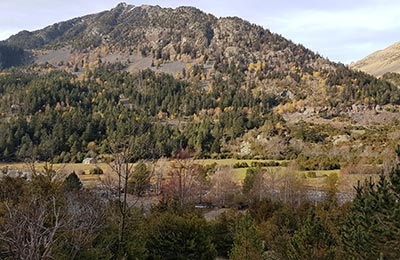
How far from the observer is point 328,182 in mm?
57312

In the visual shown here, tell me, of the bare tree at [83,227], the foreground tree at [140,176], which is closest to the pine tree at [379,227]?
the foreground tree at [140,176]

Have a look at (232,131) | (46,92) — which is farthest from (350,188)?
(46,92)

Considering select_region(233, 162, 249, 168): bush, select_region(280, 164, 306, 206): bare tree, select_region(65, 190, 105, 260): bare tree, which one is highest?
select_region(65, 190, 105, 260): bare tree

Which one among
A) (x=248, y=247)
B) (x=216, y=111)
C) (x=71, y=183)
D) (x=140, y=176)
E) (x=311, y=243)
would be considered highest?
(x=311, y=243)

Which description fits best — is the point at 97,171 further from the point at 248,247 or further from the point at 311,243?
the point at 311,243

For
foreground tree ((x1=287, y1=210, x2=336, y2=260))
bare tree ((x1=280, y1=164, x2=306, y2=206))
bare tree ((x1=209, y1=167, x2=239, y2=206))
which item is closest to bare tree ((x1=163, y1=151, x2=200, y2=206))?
bare tree ((x1=209, y1=167, x2=239, y2=206))

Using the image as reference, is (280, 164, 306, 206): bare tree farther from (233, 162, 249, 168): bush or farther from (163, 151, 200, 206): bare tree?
(233, 162, 249, 168): bush

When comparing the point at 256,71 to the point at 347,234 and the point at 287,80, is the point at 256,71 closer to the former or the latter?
the point at 287,80

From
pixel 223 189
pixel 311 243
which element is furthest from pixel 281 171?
pixel 311 243

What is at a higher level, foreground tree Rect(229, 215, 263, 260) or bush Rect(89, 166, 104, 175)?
foreground tree Rect(229, 215, 263, 260)

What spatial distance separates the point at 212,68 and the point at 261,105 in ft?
193

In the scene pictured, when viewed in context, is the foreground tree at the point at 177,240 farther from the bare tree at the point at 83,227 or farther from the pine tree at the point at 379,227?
the pine tree at the point at 379,227

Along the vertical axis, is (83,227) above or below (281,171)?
above

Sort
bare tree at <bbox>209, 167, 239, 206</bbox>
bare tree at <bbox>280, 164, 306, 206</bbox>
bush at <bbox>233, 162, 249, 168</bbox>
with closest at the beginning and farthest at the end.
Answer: bare tree at <bbox>280, 164, 306, 206</bbox> < bare tree at <bbox>209, 167, 239, 206</bbox> < bush at <bbox>233, 162, 249, 168</bbox>
